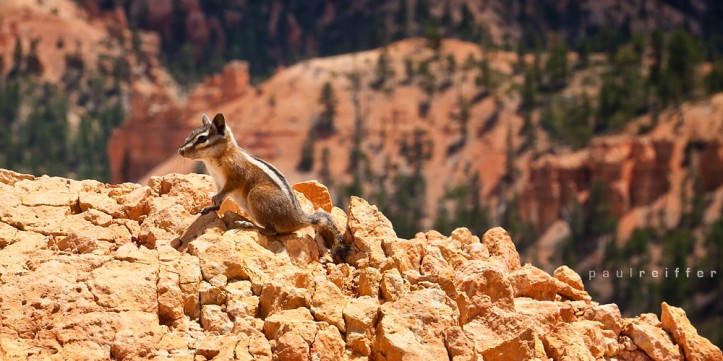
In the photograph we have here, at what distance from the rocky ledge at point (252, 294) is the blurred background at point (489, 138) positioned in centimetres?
7113

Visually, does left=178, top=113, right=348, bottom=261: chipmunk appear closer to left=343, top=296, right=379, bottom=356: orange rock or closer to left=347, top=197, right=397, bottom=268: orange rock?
left=347, top=197, right=397, bottom=268: orange rock

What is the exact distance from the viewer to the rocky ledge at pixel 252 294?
14672 mm

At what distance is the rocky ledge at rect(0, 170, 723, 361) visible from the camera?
1467 centimetres

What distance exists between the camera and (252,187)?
1747 cm

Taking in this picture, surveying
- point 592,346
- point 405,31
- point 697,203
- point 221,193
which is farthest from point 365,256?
point 405,31

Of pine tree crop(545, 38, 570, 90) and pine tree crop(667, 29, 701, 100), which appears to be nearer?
pine tree crop(667, 29, 701, 100)

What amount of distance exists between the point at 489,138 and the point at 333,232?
122545mm

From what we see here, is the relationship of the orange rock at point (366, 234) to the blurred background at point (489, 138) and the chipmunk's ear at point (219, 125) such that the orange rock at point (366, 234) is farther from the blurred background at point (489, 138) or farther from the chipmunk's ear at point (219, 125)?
the blurred background at point (489, 138)

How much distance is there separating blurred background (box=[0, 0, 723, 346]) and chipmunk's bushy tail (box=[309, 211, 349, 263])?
72.5 metres

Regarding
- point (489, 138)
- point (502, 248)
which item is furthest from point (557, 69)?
point (502, 248)

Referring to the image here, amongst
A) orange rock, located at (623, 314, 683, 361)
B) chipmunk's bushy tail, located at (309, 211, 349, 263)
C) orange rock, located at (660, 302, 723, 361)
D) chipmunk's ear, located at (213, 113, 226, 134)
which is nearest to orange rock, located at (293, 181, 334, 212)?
chipmunk's bushy tail, located at (309, 211, 349, 263)

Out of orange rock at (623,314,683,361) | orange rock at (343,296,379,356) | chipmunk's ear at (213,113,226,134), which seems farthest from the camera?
orange rock at (623,314,683,361)

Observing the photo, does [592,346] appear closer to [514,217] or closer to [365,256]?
[365,256]

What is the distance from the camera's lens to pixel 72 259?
51.1 feet
